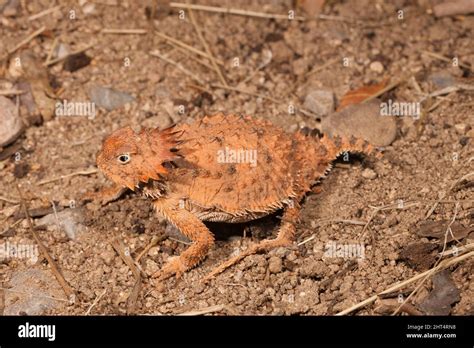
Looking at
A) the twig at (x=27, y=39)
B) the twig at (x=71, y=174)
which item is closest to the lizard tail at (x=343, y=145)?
the twig at (x=71, y=174)

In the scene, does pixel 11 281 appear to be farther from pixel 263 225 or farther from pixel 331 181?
pixel 331 181

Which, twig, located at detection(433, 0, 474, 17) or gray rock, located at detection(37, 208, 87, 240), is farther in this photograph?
twig, located at detection(433, 0, 474, 17)

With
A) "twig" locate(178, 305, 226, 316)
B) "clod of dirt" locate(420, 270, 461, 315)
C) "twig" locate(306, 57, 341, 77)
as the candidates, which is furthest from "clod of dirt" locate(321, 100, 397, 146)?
"twig" locate(178, 305, 226, 316)

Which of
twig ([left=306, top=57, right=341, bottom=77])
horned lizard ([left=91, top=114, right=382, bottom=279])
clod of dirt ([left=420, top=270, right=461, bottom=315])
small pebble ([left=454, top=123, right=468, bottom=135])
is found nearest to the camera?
clod of dirt ([left=420, top=270, right=461, bottom=315])

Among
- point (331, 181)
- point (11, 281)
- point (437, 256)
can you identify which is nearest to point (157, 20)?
point (331, 181)

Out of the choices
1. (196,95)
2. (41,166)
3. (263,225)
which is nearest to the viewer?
(263,225)

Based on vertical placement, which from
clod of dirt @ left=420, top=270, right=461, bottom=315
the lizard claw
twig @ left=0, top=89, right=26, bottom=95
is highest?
twig @ left=0, top=89, right=26, bottom=95

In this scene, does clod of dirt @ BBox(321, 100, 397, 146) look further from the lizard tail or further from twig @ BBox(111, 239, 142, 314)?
twig @ BBox(111, 239, 142, 314)
